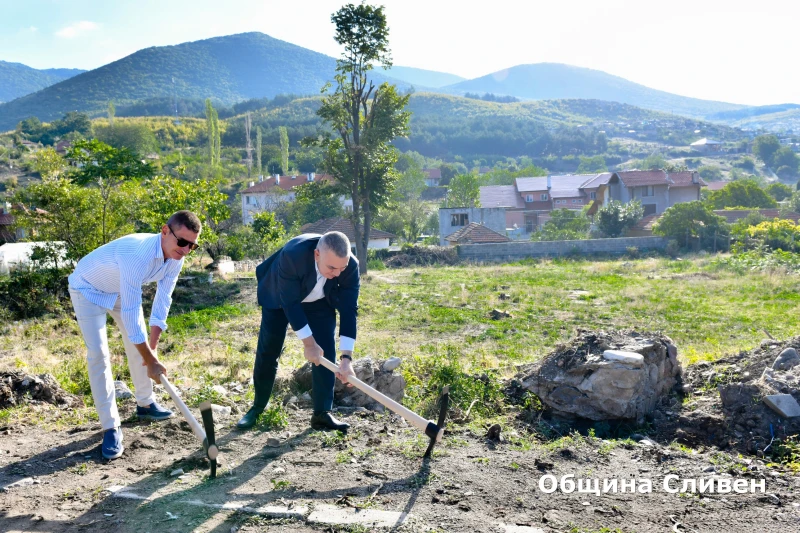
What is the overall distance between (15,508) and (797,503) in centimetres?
448

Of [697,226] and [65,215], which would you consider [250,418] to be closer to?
[65,215]

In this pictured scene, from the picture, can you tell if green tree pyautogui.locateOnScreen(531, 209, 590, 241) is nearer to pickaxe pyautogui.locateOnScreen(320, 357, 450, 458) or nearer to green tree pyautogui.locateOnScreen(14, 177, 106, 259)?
green tree pyautogui.locateOnScreen(14, 177, 106, 259)

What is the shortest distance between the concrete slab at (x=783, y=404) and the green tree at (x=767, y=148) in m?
128

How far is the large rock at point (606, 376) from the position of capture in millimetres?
5613

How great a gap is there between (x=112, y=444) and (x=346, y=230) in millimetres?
31991

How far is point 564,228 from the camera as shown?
45719mm

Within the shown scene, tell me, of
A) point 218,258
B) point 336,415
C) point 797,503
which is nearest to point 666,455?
point 797,503

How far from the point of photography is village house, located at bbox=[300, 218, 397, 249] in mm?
36312

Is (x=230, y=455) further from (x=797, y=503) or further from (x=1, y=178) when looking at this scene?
(x=1, y=178)

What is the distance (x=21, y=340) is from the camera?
11227 millimetres

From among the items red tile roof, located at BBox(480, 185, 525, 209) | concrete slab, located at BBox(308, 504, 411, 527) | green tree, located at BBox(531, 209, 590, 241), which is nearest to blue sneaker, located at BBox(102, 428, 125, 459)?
concrete slab, located at BBox(308, 504, 411, 527)

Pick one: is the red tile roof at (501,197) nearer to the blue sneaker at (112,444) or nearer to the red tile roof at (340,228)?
the red tile roof at (340,228)

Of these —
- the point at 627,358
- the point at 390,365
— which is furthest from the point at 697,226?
the point at 390,365

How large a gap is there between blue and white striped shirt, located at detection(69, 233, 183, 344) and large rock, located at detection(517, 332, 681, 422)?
3437mm
